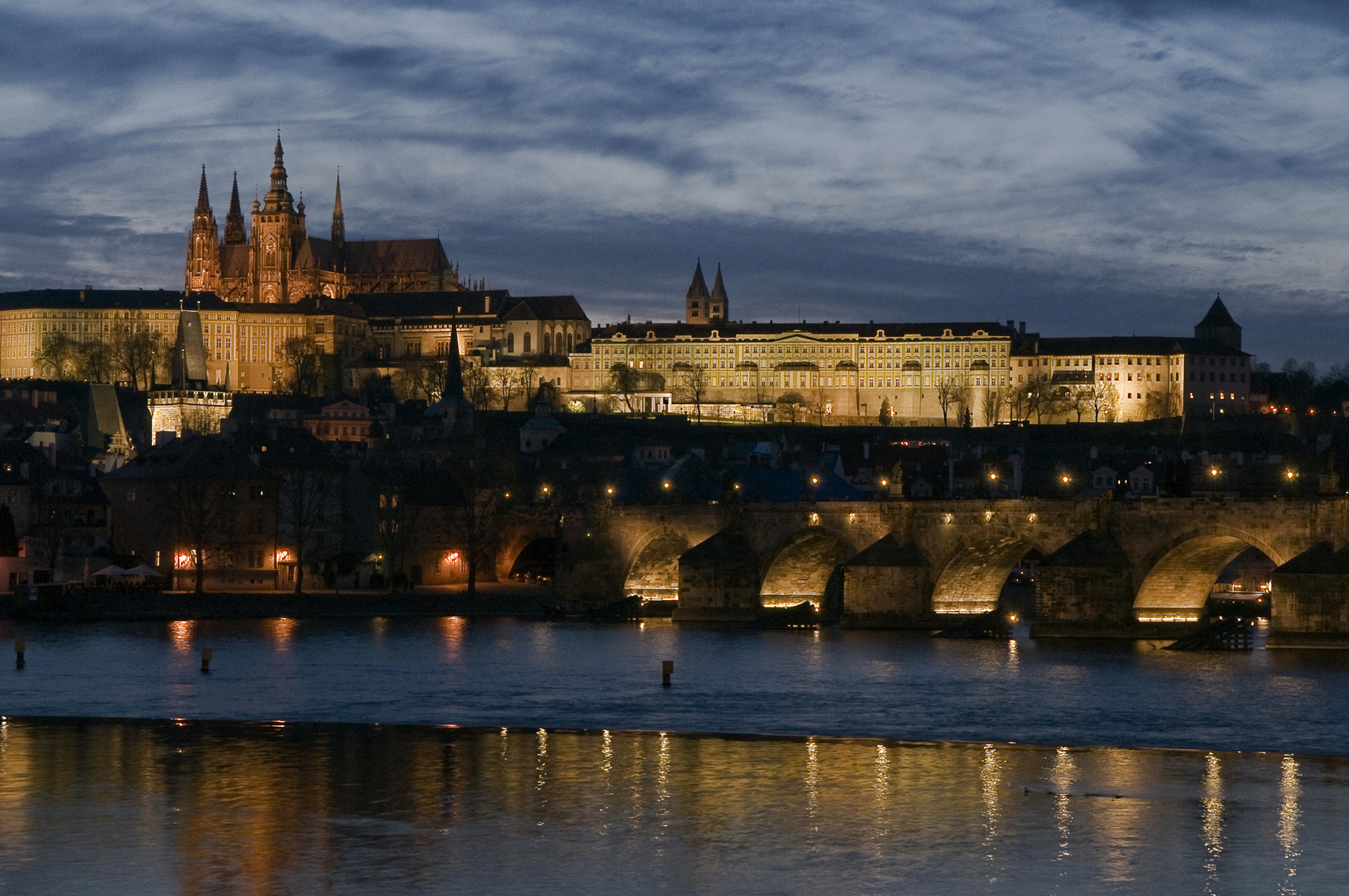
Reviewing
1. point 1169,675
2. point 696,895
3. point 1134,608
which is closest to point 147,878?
point 696,895

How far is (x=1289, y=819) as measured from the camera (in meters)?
26.9

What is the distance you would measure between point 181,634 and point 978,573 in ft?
86.7

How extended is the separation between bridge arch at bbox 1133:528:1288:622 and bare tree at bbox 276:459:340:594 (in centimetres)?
3550

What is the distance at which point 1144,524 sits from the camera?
195ft

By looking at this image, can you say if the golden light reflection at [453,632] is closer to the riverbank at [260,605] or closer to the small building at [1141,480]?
the riverbank at [260,605]

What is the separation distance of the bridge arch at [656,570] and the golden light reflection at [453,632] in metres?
7.57

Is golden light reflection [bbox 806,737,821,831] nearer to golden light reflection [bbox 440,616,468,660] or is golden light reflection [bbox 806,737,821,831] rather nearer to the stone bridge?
the stone bridge

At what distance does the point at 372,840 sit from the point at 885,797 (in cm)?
760

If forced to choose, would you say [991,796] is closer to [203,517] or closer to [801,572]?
[801,572]

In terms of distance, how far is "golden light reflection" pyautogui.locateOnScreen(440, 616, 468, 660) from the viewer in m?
60.2

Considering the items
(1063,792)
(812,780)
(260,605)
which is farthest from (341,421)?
(1063,792)

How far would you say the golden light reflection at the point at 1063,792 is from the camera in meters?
25.1

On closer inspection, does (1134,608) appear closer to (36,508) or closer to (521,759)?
(521,759)

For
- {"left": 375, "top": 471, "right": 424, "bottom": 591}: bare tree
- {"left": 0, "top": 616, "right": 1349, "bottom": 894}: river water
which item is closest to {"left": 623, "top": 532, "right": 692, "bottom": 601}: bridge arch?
{"left": 375, "top": 471, "right": 424, "bottom": 591}: bare tree
